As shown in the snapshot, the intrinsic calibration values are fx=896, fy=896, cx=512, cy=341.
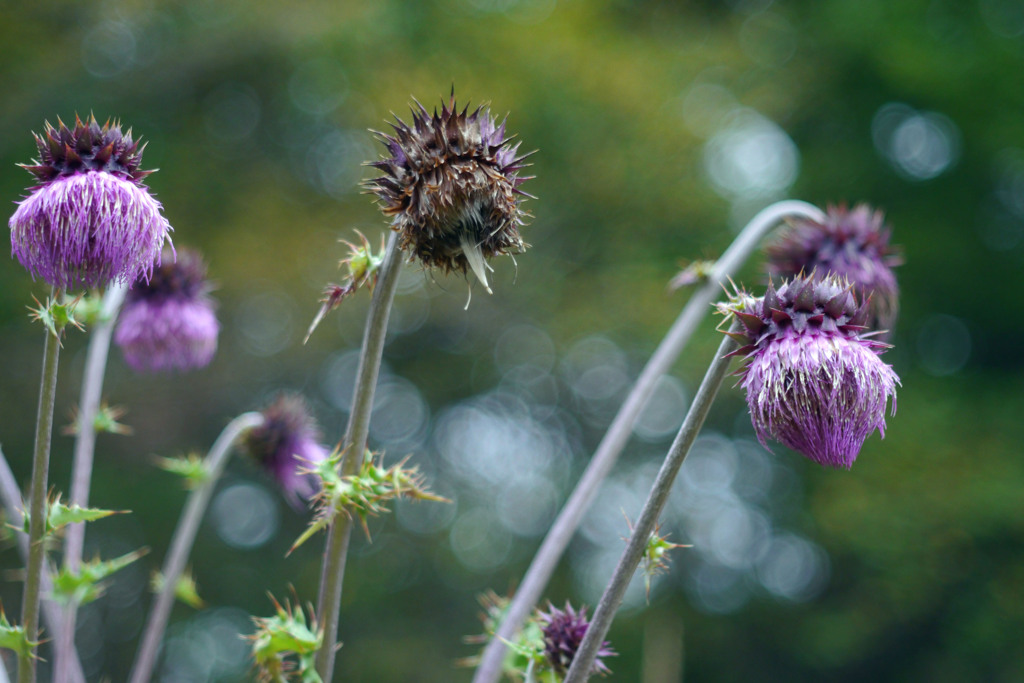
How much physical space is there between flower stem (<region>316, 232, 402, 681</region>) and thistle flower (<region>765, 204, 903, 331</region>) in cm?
117

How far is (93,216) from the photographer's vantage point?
1.38m

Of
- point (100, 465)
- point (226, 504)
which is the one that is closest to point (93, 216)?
point (100, 465)

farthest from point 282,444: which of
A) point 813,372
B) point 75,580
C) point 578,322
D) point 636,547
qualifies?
point 578,322

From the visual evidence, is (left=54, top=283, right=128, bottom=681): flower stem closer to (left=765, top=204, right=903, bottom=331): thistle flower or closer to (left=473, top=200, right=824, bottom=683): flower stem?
(left=473, top=200, right=824, bottom=683): flower stem

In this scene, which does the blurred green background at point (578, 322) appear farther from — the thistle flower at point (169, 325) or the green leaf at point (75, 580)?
the green leaf at point (75, 580)

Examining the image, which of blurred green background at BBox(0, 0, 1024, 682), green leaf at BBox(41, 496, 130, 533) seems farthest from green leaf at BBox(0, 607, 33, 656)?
blurred green background at BBox(0, 0, 1024, 682)

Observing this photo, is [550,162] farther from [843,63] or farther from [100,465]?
[100,465]

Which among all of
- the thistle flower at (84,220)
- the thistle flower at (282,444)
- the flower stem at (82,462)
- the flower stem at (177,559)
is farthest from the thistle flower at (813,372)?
the thistle flower at (282,444)

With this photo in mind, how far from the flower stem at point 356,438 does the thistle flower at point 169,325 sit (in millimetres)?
1262

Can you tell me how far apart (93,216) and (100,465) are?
9373 millimetres

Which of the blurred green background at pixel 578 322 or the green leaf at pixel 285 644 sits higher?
the blurred green background at pixel 578 322

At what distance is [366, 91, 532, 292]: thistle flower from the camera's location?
4.46 feet

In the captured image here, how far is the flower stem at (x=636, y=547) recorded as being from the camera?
1.22 meters

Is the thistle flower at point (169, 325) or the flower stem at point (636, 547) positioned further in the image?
the thistle flower at point (169, 325)
